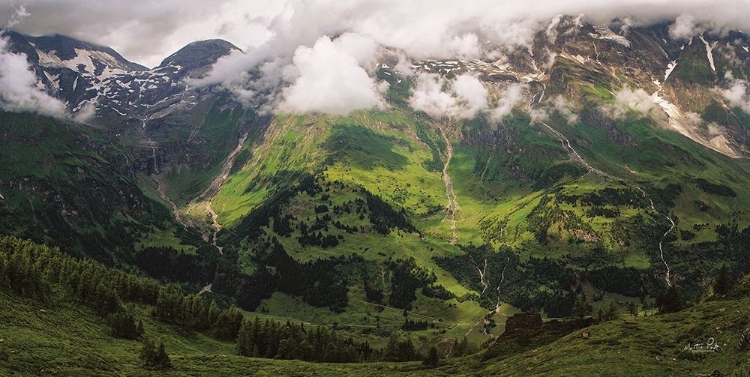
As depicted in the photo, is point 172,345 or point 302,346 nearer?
point 172,345

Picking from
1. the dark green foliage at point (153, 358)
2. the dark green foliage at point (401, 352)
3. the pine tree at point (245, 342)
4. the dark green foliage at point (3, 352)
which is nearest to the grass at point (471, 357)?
the dark green foliage at point (3, 352)

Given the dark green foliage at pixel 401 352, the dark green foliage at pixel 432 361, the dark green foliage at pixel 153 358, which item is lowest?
the dark green foliage at pixel 401 352

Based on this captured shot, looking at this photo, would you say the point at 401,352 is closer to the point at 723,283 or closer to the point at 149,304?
the point at 149,304

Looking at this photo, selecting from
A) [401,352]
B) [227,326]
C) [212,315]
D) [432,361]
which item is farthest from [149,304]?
[432,361]

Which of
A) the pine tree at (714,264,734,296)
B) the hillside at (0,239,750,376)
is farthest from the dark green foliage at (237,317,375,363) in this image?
the pine tree at (714,264,734,296)

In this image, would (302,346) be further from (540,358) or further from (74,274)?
(540,358)

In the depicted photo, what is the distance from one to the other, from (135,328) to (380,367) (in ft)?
209

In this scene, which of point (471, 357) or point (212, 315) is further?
point (212, 315)

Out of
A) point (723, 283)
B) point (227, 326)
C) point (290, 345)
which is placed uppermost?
point (227, 326)

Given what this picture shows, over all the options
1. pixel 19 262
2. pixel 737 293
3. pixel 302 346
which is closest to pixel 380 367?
pixel 302 346

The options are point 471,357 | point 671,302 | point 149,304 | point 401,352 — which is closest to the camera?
point 471,357

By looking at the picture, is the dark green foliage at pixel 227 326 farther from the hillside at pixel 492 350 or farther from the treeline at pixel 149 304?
the hillside at pixel 492 350

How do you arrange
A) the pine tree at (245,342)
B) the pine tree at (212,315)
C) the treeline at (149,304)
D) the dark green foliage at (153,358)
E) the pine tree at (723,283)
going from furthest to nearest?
the pine tree at (212,315)
the pine tree at (245,342)
the treeline at (149,304)
the pine tree at (723,283)
the dark green foliage at (153,358)

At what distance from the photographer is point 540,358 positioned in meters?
102
